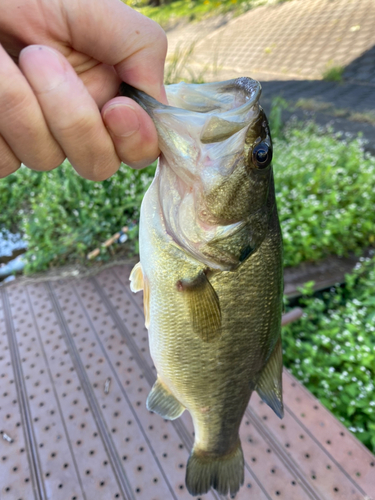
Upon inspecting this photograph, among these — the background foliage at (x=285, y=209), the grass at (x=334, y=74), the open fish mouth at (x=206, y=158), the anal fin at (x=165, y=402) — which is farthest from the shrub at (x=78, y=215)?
the grass at (x=334, y=74)

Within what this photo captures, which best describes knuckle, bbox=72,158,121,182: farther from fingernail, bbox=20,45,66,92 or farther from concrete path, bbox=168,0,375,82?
concrete path, bbox=168,0,375,82

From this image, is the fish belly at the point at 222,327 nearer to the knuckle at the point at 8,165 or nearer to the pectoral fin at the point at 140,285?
the pectoral fin at the point at 140,285

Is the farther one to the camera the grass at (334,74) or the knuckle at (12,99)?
the grass at (334,74)

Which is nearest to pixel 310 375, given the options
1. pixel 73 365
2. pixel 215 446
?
pixel 215 446

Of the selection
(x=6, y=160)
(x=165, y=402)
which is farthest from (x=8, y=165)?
(x=165, y=402)

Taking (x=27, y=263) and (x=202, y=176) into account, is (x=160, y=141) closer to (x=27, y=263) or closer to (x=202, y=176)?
(x=202, y=176)
